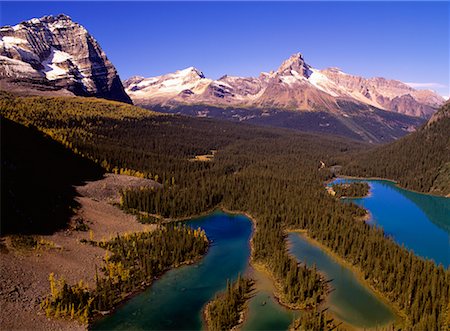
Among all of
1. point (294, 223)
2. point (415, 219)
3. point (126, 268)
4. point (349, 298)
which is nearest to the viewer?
point (349, 298)

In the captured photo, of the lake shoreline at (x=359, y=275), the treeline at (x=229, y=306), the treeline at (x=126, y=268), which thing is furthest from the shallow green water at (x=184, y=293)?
the lake shoreline at (x=359, y=275)

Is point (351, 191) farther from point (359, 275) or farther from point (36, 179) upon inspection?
point (36, 179)

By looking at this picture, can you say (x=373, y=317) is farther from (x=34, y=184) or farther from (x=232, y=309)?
(x=34, y=184)

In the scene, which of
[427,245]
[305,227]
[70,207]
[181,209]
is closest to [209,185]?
[181,209]

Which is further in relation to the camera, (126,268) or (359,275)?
(359,275)

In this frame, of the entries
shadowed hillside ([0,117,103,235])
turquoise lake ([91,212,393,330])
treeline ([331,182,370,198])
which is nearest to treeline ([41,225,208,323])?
turquoise lake ([91,212,393,330])

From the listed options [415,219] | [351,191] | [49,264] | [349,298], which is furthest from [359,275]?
[351,191]
